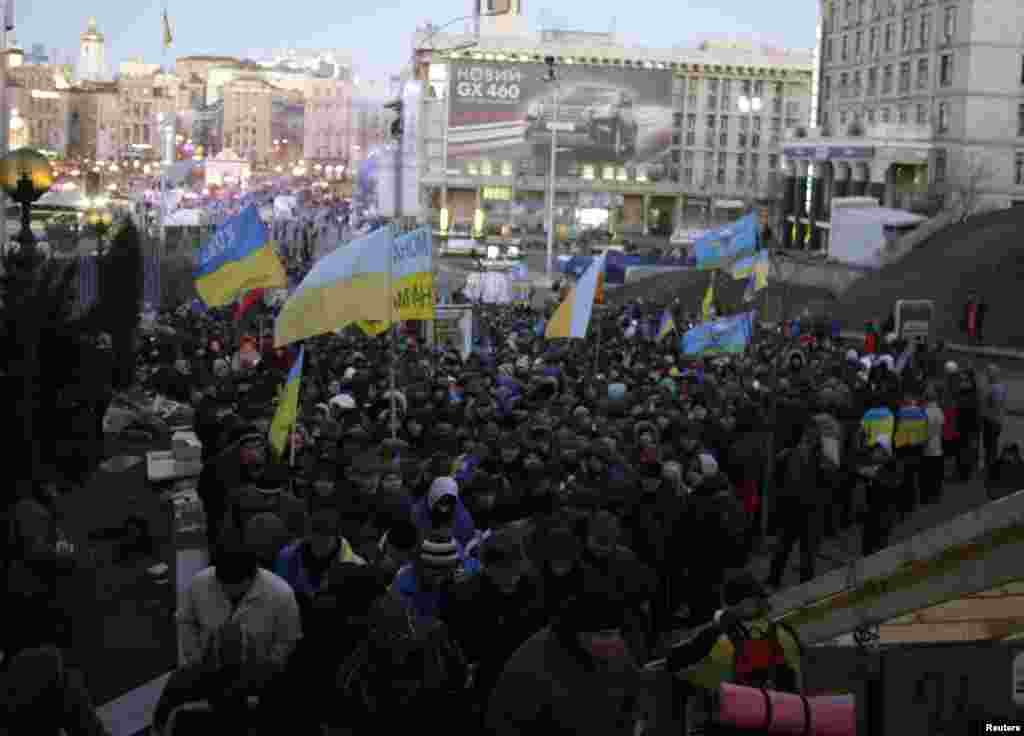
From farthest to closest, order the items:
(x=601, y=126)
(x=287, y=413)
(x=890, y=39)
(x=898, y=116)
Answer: (x=601, y=126) < (x=890, y=39) < (x=898, y=116) < (x=287, y=413)

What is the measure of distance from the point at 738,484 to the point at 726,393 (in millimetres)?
3314

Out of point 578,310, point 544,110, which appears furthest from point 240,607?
point 544,110

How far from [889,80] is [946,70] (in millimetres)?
4874

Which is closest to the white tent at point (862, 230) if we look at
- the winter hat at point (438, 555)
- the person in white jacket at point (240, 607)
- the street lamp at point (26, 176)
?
the street lamp at point (26, 176)

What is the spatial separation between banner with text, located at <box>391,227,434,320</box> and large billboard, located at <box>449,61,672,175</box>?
86.4 metres

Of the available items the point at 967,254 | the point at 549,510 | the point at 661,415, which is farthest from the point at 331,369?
the point at 967,254

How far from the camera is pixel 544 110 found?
102 metres

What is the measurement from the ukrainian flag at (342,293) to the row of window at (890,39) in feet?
162

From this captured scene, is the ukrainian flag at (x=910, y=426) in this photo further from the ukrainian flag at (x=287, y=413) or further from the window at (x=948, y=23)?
the window at (x=948, y=23)

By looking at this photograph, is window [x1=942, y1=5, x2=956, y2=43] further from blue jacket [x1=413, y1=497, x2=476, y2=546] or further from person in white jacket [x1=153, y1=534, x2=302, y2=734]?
person in white jacket [x1=153, y1=534, x2=302, y2=734]

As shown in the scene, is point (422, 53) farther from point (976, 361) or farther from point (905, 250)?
point (976, 361)

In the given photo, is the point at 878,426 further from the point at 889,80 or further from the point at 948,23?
the point at 889,80

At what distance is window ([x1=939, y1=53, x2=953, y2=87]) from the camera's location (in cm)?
5859

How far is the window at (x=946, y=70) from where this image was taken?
5859cm
